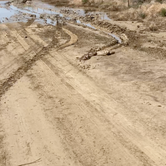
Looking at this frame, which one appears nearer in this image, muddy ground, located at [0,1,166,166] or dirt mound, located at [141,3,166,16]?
muddy ground, located at [0,1,166,166]

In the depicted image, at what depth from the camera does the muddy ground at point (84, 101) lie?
4988 millimetres

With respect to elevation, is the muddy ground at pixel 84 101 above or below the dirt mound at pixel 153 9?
below

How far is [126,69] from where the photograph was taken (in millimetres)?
8766

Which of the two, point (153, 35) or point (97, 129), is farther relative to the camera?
point (153, 35)

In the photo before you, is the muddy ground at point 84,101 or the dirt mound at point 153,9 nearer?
the muddy ground at point 84,101

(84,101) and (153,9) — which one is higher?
(153,9)

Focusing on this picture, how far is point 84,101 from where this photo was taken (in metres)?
6.88

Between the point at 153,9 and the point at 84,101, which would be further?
the point at 153,9

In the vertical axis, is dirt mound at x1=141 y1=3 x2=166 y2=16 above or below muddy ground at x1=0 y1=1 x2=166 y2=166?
above

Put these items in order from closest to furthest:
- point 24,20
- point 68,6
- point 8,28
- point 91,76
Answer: point 91,76 < point 8,28 < point 24,20 < point 68,6

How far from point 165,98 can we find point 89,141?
2892 millimetres

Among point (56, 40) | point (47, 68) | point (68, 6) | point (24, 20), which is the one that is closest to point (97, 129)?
point (47, 68)

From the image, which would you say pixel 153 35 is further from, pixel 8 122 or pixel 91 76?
pixel 8 122

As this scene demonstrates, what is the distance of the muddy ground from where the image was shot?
16.4 feet
